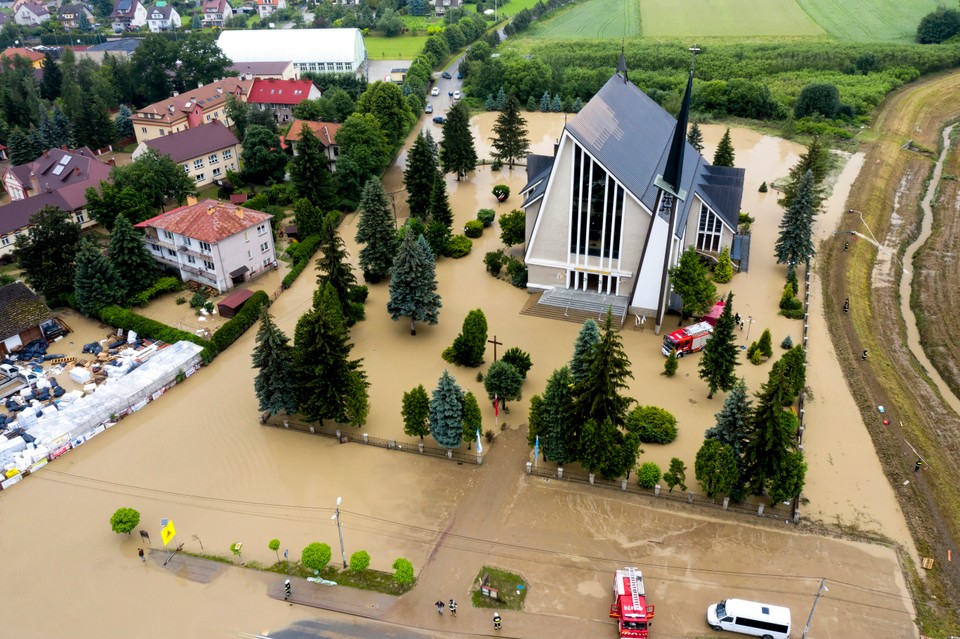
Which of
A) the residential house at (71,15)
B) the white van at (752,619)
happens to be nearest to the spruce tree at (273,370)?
the white van at (752,619)

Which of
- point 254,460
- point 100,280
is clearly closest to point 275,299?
point 100,280

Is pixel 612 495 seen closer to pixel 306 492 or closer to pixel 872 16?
pixel 306 492

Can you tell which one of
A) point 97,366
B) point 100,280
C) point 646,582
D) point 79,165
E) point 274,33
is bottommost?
point 646,582

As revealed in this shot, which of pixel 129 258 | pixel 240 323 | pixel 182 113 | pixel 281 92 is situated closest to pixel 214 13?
pixel 281 92

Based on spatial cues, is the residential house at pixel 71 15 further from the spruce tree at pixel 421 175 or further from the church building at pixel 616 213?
the church building at pixel 616 213

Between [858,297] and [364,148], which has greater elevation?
[364,148]

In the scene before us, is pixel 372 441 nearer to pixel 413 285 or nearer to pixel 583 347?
pixel 413 285

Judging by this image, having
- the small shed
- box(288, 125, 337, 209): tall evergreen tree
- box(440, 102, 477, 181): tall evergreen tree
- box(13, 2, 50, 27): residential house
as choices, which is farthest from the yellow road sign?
box(13, 2, 50, 27): residential house
